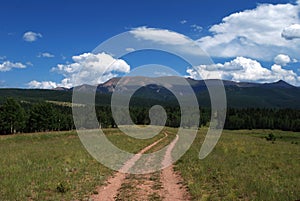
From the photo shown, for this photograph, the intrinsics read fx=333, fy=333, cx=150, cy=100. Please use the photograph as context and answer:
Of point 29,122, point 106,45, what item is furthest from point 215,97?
point 29,122

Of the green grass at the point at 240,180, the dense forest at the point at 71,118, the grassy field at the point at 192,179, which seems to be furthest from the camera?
the dense forest at the point at 71,118

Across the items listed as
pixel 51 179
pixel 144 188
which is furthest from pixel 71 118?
pixel 144 188

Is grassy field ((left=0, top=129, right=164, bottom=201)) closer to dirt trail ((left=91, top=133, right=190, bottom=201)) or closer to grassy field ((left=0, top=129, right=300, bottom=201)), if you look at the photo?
grassy field ((left=0, top=129, right=300, bottom=201))

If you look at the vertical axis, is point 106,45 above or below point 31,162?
above

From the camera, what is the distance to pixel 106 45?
15000mm

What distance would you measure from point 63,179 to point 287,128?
121 m

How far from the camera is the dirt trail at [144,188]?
14609 mm

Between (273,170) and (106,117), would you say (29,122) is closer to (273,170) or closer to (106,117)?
(106,117)

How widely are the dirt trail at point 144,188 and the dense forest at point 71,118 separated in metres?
71.9

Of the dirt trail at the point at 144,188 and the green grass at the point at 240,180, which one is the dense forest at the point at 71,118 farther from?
the dirt trail at the point at 144,188

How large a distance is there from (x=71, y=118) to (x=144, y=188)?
10580 centimetres

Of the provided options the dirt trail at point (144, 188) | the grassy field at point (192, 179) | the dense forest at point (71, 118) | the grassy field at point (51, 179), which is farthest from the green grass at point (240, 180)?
the dense forest at point (71, 118)

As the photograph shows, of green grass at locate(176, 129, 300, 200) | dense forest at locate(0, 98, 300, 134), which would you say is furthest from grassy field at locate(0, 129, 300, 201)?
dense forest at locate(0, 98, 300, 134)

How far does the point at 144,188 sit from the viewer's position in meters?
16.5
